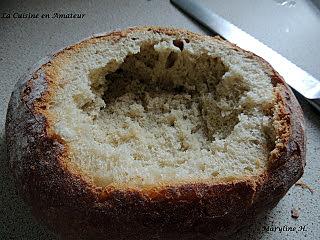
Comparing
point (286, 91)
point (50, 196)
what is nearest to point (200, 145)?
point (286, 91)

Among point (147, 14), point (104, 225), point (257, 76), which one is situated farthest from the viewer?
point (147, 14)

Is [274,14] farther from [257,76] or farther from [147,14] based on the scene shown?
[257,76]

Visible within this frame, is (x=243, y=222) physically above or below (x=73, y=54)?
below
